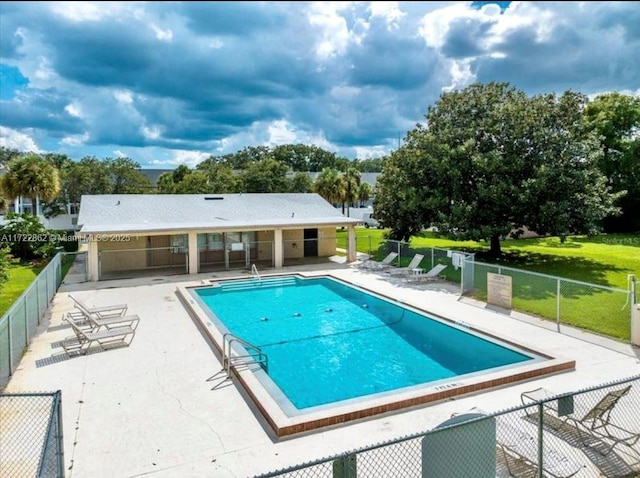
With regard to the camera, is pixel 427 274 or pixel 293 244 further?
pixel 293 244

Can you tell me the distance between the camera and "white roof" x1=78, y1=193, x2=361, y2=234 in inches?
855

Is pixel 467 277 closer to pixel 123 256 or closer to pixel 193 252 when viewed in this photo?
pixel 193 252

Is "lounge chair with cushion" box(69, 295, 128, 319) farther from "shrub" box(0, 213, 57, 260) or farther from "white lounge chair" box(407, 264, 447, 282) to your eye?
"shrub" box(0, 213, 57, 260)

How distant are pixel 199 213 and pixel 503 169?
15.5 metres

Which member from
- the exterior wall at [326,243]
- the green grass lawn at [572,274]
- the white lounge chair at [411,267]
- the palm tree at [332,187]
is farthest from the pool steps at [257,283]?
the palm tree at [332,187]

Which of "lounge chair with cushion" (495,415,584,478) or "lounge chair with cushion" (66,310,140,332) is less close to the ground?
"lounge chair with cushion" (66,310,140,332)

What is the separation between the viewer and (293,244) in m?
26.2

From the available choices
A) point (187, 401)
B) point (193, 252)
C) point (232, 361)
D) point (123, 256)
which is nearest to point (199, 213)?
point (193, 252)

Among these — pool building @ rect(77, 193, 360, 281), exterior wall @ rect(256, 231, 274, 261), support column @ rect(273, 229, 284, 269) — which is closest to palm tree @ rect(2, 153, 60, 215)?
pool building @ rect(77, 193, 360, 281)

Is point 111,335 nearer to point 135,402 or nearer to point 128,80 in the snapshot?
point 135,402

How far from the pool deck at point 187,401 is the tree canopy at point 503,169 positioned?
8.10 meters

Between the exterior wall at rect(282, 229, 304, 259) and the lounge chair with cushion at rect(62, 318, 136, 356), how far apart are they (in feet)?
48.1

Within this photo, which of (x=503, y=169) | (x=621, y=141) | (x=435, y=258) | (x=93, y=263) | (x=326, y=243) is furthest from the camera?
(x=621, y=141)

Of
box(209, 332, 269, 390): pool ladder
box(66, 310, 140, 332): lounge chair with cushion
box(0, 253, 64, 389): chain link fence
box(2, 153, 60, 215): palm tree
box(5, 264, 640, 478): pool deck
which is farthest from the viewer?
box(2, 153, 60, 215): palm tree
